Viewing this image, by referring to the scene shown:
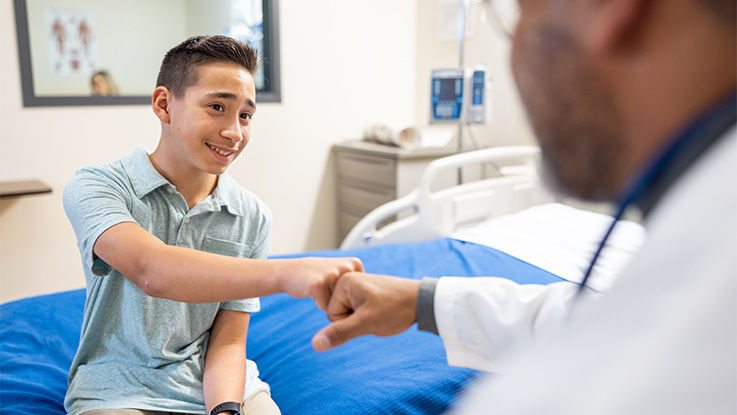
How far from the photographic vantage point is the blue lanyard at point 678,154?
1.40 ft

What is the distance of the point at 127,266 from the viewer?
2.97 ft

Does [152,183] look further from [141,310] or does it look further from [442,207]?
[442,207]

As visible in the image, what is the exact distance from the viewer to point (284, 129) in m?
2.52

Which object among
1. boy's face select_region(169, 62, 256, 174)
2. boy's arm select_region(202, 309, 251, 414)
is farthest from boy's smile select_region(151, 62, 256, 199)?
boy's arm select_region(202, 309, 251, 414)

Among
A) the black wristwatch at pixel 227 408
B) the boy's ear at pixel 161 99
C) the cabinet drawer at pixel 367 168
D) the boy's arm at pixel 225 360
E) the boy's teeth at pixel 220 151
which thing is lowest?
the black wristwatch at pixel 227 408

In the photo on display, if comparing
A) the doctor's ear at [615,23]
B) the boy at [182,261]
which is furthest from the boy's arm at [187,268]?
the doctor's ear at [615,23]

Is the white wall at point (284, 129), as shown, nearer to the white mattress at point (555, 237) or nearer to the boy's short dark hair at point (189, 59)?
the boy's short dark hair at point (189, 59)

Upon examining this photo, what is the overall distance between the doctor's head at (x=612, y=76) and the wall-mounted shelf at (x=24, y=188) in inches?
73.9

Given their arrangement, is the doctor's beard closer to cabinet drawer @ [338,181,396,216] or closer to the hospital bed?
the hospital bed

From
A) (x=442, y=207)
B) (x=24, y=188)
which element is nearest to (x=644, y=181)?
(x=442, y=207)

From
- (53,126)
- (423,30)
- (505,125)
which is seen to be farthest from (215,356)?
(423,30)

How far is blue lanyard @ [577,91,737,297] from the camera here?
426 millimetres

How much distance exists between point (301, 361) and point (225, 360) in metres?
0.33

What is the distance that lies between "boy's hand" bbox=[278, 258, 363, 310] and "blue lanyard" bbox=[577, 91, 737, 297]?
459mm
